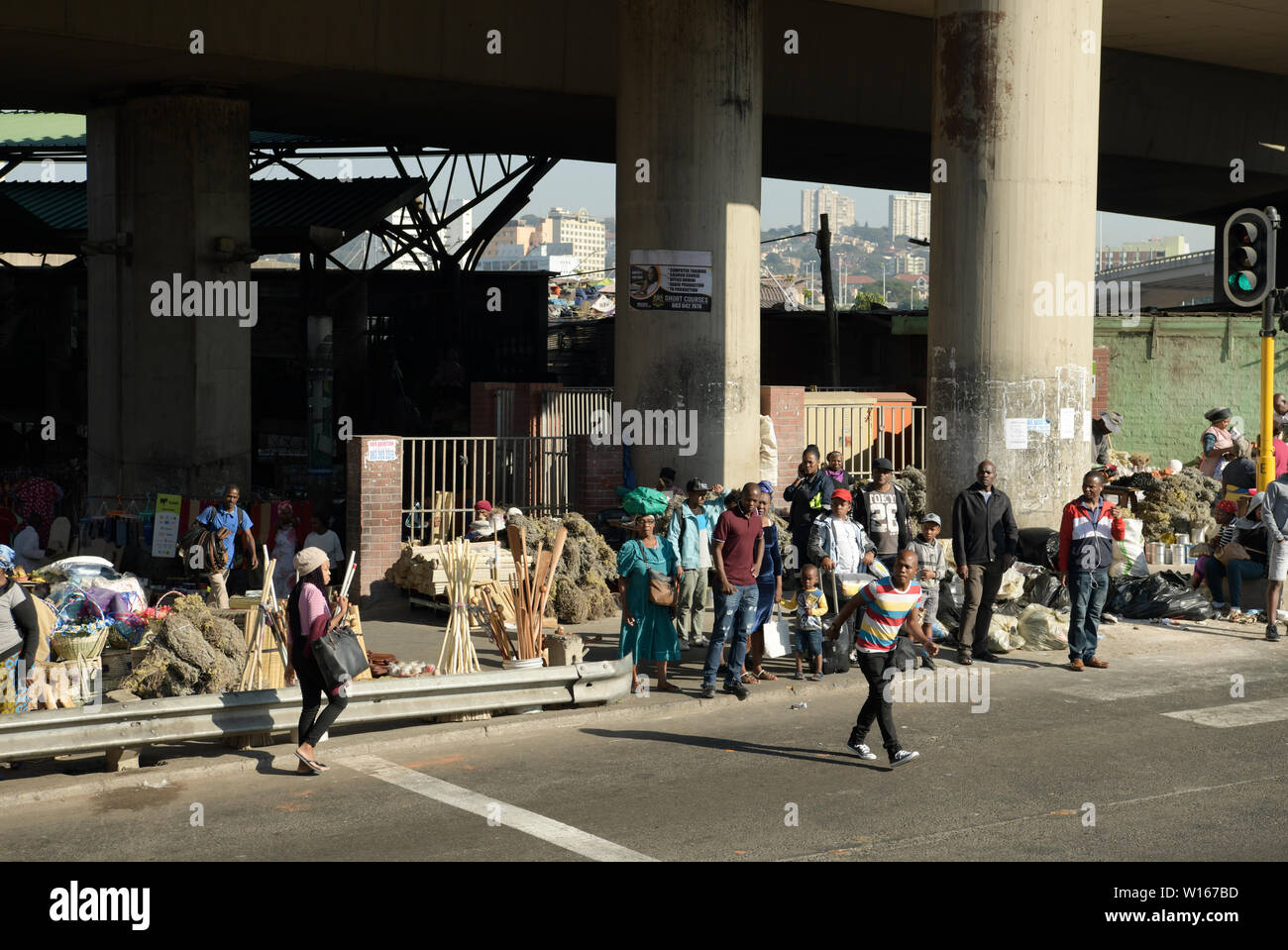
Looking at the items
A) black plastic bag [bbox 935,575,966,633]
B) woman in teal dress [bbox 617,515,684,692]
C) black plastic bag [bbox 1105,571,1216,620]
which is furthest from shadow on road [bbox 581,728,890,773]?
black plastic bag [bbox 1105,571,1216,620]

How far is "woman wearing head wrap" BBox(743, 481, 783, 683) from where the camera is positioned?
1323cm

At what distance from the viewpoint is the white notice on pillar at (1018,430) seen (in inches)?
684

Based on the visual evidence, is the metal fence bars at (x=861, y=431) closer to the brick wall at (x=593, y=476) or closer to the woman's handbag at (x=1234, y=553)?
the brick wall at (x=593, y=476)

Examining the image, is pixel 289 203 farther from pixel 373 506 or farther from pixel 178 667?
pixel 178 667

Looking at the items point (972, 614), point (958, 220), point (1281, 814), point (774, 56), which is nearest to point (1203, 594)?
point (972, 614)

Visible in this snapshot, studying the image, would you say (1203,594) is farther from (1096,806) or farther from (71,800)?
(71,800)

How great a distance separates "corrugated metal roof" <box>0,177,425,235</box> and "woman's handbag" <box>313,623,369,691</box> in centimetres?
1944

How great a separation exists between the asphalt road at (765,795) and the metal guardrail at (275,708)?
36cm

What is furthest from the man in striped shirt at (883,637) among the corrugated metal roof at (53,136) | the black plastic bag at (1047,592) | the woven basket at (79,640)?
the corrugated metal roof at (53,136)

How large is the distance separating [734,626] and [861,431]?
11129 mm

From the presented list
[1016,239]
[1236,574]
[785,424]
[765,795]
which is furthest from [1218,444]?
[765,795]

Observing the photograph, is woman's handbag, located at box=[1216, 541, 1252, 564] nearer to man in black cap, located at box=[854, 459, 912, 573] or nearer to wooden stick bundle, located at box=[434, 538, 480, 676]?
man in black cap, located at box=[854, 459, 912, 573]

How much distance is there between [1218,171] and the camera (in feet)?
97.5

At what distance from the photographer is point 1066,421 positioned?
1753 cm
